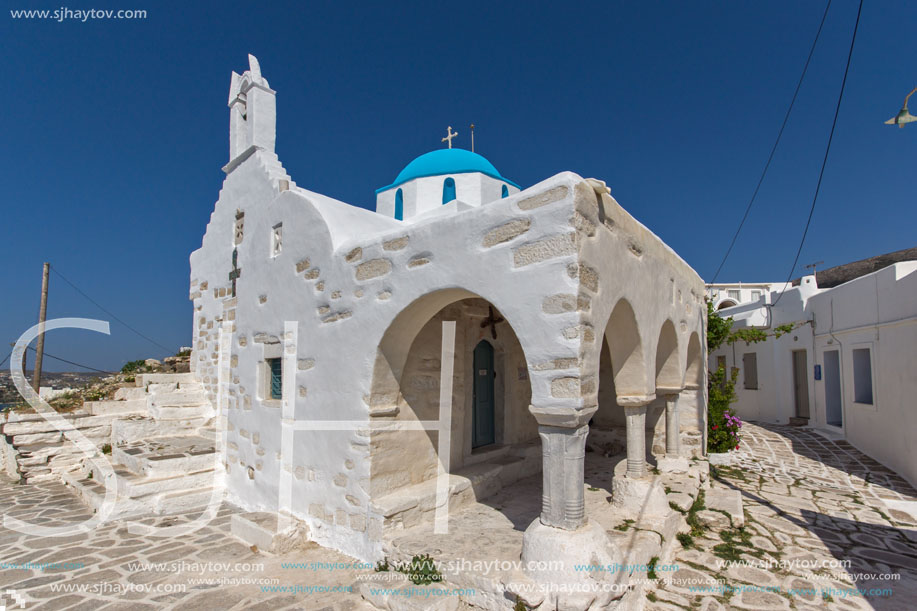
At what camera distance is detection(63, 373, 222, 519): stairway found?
555 cm

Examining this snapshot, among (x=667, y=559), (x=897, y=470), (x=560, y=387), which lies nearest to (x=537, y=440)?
(x=667, y=559)

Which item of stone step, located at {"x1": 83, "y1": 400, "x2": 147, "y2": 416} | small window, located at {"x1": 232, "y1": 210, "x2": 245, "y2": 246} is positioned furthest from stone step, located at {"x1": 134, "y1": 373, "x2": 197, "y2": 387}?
small window, located at {"x1": 232, "y1": 210, "x2": 245, "y2": 246}

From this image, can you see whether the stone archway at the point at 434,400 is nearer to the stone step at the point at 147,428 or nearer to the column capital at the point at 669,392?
the column capital at the point at 669,392

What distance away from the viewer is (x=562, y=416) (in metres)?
2.97

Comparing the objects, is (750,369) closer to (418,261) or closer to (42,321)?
(418,261)

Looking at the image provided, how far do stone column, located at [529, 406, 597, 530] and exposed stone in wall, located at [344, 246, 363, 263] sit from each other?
206cm

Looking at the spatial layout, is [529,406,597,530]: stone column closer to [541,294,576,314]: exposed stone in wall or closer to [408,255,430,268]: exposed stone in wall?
[541,294,576,314]: exposed stone in wall

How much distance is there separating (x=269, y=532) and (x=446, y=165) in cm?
577

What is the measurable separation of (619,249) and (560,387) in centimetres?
137

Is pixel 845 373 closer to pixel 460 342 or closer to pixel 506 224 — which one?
pixel 460 342

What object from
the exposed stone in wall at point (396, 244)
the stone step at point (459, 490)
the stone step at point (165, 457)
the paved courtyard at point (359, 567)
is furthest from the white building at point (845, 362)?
the stone step at point (165, 457)

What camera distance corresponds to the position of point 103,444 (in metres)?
7.45

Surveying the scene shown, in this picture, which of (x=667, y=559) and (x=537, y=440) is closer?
(x=667, y=559)

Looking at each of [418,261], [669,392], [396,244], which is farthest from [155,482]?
[669,392]
